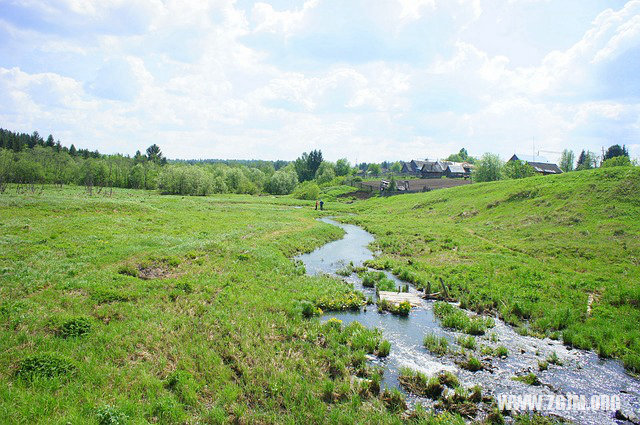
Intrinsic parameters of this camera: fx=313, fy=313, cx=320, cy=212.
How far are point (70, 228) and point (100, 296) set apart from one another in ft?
65.8

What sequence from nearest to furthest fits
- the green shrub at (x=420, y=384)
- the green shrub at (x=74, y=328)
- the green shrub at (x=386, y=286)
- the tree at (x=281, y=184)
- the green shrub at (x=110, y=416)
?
1. the green shrub at (x=110, y=416)
2. the green shrub at (x=420, y=384)
3. the green shrub at (x=74, y=328)
4. the green shrub at (x=386, y=286)
5. the tree at (x=281, y=184)

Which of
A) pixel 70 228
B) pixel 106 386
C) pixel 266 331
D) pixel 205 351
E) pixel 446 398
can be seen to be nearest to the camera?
pixel 106 386

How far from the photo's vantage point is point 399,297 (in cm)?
1986

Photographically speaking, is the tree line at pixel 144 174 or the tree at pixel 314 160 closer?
the tree line at pixel 144 174

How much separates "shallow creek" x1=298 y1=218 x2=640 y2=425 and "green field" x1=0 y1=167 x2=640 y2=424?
89cm

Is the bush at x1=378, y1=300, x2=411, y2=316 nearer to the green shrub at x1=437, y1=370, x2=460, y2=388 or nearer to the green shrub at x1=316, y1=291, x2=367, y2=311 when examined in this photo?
the green shrub at x1=316, y1=291, x2=367, y2=311

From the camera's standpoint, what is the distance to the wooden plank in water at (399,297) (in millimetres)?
19131

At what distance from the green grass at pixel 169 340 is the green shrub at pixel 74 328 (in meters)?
0.04

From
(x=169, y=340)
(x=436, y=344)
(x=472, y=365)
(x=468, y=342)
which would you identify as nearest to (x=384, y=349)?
(x=436, y=344)

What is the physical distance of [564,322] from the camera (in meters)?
15.7

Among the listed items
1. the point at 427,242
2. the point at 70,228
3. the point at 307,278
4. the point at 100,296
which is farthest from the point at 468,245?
the point at 70,228

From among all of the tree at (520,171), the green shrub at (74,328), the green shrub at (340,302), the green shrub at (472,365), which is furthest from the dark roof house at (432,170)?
the green shrub at (74,328)

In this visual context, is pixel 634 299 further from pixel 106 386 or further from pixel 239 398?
pixel 106 386

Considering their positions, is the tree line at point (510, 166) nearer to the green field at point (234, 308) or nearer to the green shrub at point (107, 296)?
the green field at point (234, 308)
